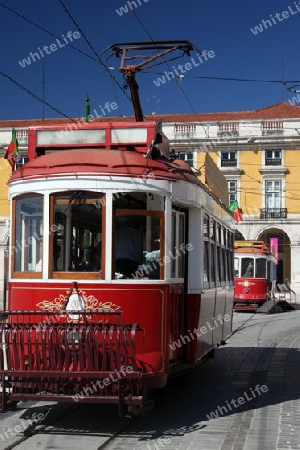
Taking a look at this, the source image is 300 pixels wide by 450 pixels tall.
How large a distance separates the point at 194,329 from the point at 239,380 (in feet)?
10.2

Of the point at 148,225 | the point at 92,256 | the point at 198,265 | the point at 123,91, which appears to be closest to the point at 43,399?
the point at 92,256

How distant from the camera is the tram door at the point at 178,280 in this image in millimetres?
8312

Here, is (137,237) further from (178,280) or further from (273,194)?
(273,194)

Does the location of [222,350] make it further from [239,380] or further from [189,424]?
[189,424]

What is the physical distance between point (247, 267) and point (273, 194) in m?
20.1

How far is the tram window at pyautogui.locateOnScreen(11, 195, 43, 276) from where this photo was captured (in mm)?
7934

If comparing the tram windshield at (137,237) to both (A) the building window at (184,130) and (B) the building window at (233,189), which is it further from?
(B) the building window at (233,189)

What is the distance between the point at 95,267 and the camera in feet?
25.4

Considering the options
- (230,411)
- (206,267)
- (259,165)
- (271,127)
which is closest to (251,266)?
(259,165)

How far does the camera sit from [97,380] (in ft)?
23.6

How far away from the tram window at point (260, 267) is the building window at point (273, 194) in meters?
19.3

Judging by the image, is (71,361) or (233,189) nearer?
(71,361)

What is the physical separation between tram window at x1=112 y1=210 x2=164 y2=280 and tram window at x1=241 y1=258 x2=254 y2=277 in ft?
87.7

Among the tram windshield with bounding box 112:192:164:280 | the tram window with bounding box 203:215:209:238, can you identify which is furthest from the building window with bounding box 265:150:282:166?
the tram windshield with bounding box 112:192:164:280
